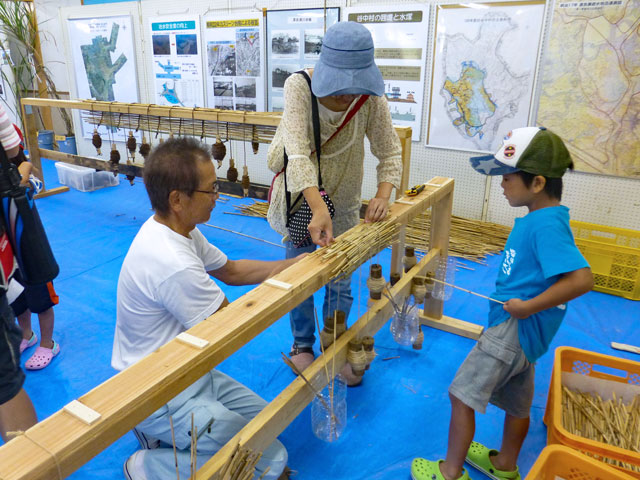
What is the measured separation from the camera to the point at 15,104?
8008mm

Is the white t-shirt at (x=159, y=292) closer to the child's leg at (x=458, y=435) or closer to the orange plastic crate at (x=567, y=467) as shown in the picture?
the child's leg at (x=458, y=435)

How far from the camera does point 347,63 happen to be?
1.77m

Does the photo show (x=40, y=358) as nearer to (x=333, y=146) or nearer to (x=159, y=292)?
(x=159, y=292)

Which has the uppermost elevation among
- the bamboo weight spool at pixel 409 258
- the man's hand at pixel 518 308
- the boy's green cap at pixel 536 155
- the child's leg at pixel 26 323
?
the boy's green cap at pixel 536 155

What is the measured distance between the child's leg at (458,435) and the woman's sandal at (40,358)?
230 centimetres

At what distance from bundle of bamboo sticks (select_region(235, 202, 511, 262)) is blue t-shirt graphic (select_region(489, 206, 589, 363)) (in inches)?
93.0

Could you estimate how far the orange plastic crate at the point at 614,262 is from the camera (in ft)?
11.6

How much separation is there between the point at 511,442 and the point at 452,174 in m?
3.27

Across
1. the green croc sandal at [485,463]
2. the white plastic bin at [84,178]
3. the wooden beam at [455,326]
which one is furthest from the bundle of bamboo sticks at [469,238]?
the white plastic bin at [84,178]

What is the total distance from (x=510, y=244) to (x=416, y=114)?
3.32 metres

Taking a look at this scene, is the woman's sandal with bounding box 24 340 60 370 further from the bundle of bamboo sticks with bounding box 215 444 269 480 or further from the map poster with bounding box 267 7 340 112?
the map poster with bounding box 267 7 340 112

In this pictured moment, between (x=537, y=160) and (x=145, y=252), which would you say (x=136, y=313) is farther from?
(x=537, y=160)

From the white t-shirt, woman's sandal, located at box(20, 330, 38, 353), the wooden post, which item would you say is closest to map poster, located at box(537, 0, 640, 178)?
the wooden post

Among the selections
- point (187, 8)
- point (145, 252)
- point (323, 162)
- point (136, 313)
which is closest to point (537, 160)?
point (323, 162)
